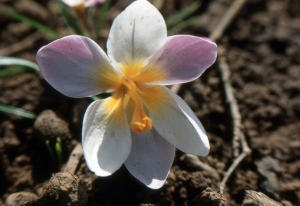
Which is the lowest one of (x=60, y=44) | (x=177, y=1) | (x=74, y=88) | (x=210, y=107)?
(x=210, y=107)

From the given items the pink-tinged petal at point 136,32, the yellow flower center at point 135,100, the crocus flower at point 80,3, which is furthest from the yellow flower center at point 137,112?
the crocus flower at point 80,3

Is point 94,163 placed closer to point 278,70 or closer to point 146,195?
point 146,195

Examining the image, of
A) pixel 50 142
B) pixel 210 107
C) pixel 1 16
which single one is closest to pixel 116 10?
pixel 1 16

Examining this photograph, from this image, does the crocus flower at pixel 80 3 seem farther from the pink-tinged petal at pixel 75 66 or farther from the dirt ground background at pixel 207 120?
the pink-tinged petal at pixel 75 66

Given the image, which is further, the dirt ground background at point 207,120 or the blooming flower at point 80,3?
the blooming flower at point 80,3

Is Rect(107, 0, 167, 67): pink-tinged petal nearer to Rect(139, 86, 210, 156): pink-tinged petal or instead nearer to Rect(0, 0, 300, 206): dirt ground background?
Rect(139, 86, 210, 156): pink-tinged petal

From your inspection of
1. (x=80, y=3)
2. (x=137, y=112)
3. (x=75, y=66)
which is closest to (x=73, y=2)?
(x=80, y=3)

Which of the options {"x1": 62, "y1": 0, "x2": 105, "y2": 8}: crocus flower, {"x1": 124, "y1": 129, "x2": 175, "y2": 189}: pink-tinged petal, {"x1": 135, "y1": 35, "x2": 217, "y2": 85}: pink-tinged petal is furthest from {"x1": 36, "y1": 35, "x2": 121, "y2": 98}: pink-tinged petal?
{"x1": 62, "y1": 0, "x2": 105, "y2": 8}: crocus flower
